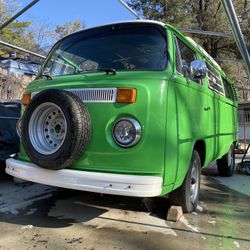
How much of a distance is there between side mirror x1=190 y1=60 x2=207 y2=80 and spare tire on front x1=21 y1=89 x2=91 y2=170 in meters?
1.46

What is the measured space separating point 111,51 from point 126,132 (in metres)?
1.31

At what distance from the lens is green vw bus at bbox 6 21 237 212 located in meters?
3.63

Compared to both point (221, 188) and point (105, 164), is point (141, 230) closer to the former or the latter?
point (105, 164)

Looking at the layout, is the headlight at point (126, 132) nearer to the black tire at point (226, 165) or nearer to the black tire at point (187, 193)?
the black tire at point (187, 193)

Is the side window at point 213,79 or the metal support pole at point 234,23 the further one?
the side window at point 213,79

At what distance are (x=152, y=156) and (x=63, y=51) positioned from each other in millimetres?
2207

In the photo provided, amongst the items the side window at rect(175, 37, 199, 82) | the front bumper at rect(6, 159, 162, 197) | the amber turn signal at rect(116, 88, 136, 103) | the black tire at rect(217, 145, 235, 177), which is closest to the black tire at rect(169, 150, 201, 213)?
the front bumper at rect(6, 159, 162, 197)

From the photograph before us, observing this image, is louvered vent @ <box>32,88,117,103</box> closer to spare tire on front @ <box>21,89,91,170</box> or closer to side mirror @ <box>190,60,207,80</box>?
spare tire on front @ <box>21,89,91,170</box>

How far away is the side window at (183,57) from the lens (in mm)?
4275

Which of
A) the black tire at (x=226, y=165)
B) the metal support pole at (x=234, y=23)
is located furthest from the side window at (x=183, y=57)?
the black tire at (x=226, y=165)

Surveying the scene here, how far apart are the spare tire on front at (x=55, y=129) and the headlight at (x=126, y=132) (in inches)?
12.3

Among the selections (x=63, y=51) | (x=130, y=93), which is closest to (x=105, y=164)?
(x=130, y=93)

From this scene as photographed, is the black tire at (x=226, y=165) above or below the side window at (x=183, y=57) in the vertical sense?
below

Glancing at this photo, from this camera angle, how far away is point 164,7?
2086cm
